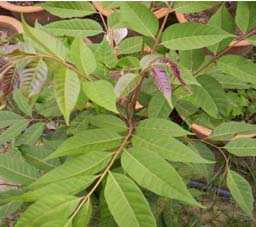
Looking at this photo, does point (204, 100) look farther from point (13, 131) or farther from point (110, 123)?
point (13, 131)

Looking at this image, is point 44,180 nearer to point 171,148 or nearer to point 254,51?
point 171,148

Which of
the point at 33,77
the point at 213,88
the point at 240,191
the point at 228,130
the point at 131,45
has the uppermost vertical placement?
the point at 33,77

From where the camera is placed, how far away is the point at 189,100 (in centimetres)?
98

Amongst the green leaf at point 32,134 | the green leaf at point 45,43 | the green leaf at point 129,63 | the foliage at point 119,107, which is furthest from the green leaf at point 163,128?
the green leaf at point 32,134

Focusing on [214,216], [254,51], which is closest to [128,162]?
[214,216]

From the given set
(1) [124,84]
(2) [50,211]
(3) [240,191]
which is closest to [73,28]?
(1) [124,84]

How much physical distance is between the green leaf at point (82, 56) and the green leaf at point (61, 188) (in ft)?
0.56

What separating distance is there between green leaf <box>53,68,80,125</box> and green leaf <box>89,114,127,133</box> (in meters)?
0.19

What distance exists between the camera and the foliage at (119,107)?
27.2 inches

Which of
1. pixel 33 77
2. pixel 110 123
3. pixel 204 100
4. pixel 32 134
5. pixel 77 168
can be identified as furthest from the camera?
pixel 32 134

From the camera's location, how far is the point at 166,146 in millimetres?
784

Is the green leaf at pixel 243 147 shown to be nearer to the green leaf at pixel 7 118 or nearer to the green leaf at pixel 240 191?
the green leaf at pixel 240 191

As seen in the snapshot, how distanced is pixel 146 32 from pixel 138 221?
33 cm

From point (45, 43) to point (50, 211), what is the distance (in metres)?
0.25
